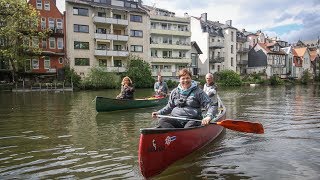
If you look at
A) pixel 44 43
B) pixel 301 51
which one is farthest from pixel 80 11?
pixel 301 51

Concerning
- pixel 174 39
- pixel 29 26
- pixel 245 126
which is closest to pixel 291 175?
pixel 245 126

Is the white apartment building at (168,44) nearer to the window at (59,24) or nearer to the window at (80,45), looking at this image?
the window at (80,45)

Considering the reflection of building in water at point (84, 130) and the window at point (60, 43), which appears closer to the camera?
the reflection of building in water at point (84, 130)

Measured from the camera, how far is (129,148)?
9531 mm

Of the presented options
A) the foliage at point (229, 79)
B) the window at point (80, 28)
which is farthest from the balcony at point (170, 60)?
the window at point (80, 28)

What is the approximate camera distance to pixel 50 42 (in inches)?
2031

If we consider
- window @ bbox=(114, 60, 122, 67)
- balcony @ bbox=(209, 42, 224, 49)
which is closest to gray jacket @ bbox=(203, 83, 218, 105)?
window @ bbox=(114, 60, 122, 67)

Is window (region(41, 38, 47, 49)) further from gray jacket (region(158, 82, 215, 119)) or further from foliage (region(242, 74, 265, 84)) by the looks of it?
gray jacket (region(158, 82, 215, 119))

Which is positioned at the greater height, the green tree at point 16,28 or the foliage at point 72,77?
the green tree at point 16,28

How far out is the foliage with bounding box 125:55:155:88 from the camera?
51.3 metres

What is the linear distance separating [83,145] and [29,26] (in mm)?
38292

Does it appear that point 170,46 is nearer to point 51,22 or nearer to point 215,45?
point 215,45

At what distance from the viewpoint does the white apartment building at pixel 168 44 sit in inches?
2432

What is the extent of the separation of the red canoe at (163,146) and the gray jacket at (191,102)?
42 centimetres
